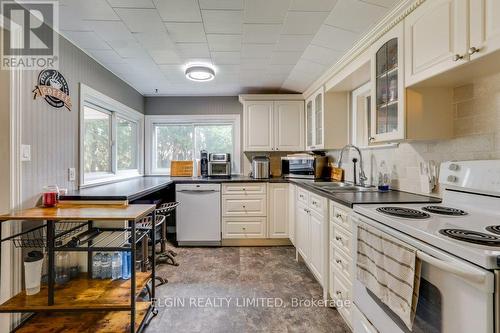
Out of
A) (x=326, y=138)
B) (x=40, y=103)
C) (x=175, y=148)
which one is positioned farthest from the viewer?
(x=175, y=148)

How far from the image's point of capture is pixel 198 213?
3270 millimetres

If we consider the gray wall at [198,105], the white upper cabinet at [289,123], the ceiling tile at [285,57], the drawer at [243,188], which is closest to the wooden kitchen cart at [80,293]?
the drawer at [243,188]

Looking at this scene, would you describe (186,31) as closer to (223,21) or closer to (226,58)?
(223,21)

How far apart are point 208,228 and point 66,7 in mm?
2615

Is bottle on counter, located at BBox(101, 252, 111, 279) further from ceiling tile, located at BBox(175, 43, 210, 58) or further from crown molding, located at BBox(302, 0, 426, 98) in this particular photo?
crown molding, located at BBox(302, 0, 426, 98)

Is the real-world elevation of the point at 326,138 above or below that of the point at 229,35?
below

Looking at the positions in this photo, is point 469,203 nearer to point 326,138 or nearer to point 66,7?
point 326,138

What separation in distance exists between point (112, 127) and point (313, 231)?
2797 millimetres

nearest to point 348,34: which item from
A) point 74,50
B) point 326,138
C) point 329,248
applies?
point 326,138

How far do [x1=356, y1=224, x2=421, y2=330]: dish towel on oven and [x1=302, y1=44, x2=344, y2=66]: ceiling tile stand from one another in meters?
1.76

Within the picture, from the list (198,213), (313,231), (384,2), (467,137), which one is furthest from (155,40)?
(467,137)

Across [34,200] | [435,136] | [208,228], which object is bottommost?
[208,228]

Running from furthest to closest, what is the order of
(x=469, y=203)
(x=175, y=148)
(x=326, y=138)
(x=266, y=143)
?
(x=175, y=148) → (x=266, y=143) → (x=326, y=138) → (x=469, y=203)

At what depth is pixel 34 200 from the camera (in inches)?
71.2
